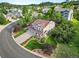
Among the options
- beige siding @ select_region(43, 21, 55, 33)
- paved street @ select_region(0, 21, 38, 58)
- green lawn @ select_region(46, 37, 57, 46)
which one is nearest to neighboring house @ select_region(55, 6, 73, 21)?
beige siding @ select_region(43, 21, 55, 33)

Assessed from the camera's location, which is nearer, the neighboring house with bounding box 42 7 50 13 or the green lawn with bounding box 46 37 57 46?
the green lawn with bounding box 46 37 57 46

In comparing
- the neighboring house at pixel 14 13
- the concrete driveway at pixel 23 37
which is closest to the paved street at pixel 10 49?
the concrete driveway at pixel 23 37

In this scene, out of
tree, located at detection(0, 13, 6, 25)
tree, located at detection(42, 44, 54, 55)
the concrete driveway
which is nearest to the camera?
tree, located at detection(42, 44, 54, 55)

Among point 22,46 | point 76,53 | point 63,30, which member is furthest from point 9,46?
point 76,53

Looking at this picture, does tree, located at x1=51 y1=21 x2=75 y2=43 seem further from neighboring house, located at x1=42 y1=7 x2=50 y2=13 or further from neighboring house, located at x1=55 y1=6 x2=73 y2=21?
neighboring house, located at x1=42 y1=7 x2=50 y2=13

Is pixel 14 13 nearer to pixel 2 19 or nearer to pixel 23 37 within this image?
pixel 2 19

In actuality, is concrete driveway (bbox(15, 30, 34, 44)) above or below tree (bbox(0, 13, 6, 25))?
below

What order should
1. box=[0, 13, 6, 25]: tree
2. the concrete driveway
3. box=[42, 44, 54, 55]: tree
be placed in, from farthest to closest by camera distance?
1. box=[0, 13, 6, 25]: tree
2. the concrete driveway
3. box=[42, 44, 54, 55]: tree
